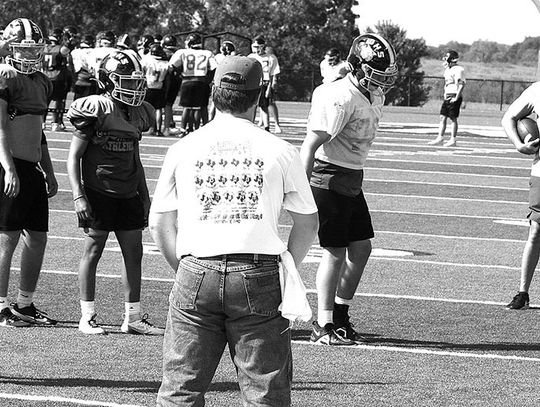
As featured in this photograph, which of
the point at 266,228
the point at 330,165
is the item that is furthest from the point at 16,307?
the point at 266,228

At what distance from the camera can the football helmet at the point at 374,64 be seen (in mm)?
7426

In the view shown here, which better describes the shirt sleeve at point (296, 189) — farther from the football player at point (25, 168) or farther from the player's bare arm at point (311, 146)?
the football player at point (25, 168)

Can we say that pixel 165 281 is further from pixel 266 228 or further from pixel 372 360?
pixel 266 228

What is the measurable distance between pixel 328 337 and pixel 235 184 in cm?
331

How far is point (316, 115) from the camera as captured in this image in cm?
737

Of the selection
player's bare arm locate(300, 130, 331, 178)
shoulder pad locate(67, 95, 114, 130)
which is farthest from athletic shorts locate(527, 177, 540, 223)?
shoulder pad locate(67, 95, 114, 130)

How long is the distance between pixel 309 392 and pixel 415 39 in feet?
198

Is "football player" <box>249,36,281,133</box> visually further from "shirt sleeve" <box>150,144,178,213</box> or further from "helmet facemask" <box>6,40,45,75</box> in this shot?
"shirt sleeve" <box>150,144,178,213</box>

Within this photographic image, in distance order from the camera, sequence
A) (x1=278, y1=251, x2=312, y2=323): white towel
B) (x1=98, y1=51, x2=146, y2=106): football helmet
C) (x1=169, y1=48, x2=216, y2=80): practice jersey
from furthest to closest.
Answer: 1. (x1=169, y1=48, x2=216, y2=80): practice jersey
2. (x1=98, y1=51, x2=146, y2=106): football helmet
3. (x1=278, y1=251, x2=312, y2=323): white towel

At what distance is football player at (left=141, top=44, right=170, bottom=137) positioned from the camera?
73.9 ft

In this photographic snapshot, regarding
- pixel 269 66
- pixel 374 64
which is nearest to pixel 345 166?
pixel 374 64

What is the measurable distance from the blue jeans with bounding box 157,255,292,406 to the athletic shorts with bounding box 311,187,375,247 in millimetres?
3009

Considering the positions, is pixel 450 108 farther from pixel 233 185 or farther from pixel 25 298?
pixel 233 185

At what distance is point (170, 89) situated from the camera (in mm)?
23141
